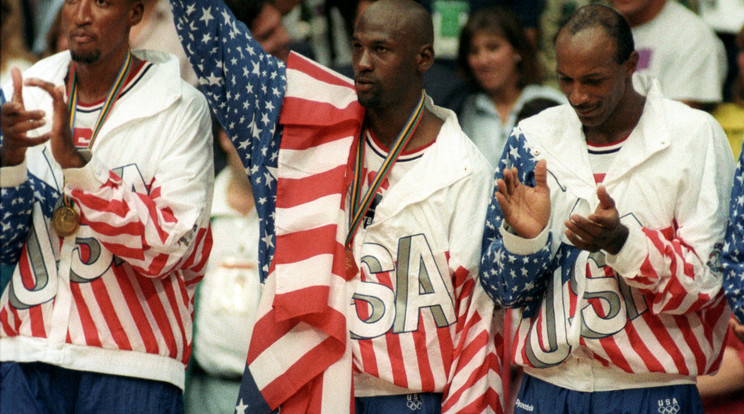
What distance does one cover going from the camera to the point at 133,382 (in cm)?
425

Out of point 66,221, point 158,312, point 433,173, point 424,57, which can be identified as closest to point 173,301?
point 158,312

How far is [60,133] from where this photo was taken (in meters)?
3.89

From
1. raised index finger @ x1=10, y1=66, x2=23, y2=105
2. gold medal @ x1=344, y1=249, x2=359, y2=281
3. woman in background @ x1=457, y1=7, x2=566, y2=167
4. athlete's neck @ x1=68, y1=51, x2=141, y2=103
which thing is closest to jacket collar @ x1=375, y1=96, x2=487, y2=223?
gold medal @ x1=344, y1=249, x2=359, y2=281

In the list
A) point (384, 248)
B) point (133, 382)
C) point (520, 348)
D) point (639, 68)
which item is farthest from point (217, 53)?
point (639, 68)

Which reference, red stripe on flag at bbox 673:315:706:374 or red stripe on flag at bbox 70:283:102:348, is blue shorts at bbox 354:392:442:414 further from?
red stripe on flag at bbox 70:283:102:348

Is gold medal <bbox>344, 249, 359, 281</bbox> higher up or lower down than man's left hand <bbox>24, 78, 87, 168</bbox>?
lower down

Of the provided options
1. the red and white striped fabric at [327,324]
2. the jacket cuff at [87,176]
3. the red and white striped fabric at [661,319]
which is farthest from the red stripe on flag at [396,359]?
the jacket cuff at [87,176]

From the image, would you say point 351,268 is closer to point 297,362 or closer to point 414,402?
point 297,362

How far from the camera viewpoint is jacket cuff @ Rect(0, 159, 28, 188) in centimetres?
407

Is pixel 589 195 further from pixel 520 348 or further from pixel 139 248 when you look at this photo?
pixel 139 248

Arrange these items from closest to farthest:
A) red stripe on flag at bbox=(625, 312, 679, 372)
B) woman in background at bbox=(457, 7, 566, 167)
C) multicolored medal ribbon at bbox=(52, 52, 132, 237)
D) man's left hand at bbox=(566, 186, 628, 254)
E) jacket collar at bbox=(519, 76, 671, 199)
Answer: man's left hand at bbox=(566, 186, 628, 254), red stripe on flag at bbox=(625, 312, 679, 372), jacket collar at bbox=(519, 76, 671, 199), multicolored medal ribbon at bbox=(52, 52, 132, 237), woman in background at bbox=(457, 7, 566, 167)

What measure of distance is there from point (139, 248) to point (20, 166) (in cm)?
52

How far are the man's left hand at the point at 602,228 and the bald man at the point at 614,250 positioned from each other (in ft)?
0.05

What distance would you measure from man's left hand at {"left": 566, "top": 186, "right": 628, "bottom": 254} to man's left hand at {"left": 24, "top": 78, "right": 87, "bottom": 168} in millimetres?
1699
